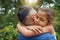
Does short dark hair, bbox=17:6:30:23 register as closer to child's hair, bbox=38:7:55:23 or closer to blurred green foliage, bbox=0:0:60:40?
child's hair, bbox=38:7:55:23

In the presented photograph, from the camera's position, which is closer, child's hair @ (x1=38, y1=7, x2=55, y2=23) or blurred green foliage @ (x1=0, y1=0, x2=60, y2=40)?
child's hair @ (x1=38, y1=7, x2=55, y2=23)

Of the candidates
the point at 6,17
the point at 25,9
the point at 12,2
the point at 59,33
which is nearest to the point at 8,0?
the point at 12,2

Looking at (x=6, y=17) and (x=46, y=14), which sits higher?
(x=46, y=14)

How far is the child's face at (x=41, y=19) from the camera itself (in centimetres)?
216

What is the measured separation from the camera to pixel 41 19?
2172 mm

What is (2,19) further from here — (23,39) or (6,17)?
(23,39)

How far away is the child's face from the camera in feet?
7.09

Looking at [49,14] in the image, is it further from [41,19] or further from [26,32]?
[26,32]

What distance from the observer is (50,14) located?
86.0 inches

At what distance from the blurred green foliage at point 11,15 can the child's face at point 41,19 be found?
221 centimetres

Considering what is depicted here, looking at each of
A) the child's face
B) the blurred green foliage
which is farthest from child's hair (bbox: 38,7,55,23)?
the blurred green foliage

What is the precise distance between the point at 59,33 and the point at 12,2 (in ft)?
5.30

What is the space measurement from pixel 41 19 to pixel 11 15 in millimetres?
3349

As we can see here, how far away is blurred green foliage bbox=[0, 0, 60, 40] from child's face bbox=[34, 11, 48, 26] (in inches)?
87.1
